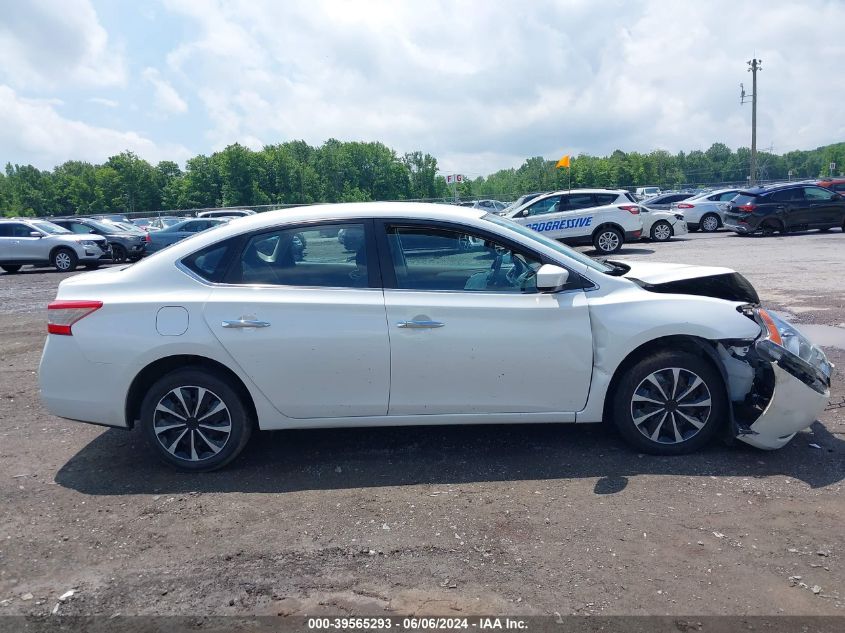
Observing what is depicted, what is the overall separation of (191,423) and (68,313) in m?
1.08

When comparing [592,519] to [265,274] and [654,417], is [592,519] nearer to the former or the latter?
[654,417]

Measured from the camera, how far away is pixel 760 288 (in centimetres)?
1057

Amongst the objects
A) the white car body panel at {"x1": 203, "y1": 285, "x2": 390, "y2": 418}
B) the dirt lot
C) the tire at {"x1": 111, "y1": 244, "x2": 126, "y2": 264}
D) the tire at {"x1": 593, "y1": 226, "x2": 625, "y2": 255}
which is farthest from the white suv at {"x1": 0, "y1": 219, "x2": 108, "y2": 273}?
the white car body panel at {"x1": 203, "y1": 285, "x2": 390, "y2": 418}

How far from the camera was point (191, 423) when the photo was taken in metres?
4.34

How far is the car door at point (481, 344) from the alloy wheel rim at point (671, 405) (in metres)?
0.39

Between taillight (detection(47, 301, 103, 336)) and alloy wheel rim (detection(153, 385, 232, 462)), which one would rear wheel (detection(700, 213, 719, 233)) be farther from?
taillight (detection(47, 301, 103, 336))

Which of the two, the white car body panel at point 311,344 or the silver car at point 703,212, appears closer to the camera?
the white car body panel at point 311,344

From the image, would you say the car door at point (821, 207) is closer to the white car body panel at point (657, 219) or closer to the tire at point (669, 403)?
the white car body panel at point (657, 219)

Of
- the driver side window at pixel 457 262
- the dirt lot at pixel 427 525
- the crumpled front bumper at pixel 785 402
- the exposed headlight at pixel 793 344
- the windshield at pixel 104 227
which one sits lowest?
the dirt lot at pixel 427 525

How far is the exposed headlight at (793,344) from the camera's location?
429 centimetres

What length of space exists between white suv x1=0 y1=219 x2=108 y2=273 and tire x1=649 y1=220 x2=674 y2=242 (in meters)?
18.2

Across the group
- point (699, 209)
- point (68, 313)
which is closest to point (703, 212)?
point (699, 209)

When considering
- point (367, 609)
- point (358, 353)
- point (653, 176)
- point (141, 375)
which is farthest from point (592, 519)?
point (653, 176)

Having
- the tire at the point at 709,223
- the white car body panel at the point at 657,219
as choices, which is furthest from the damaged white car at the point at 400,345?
the tire at the point at 709,223
